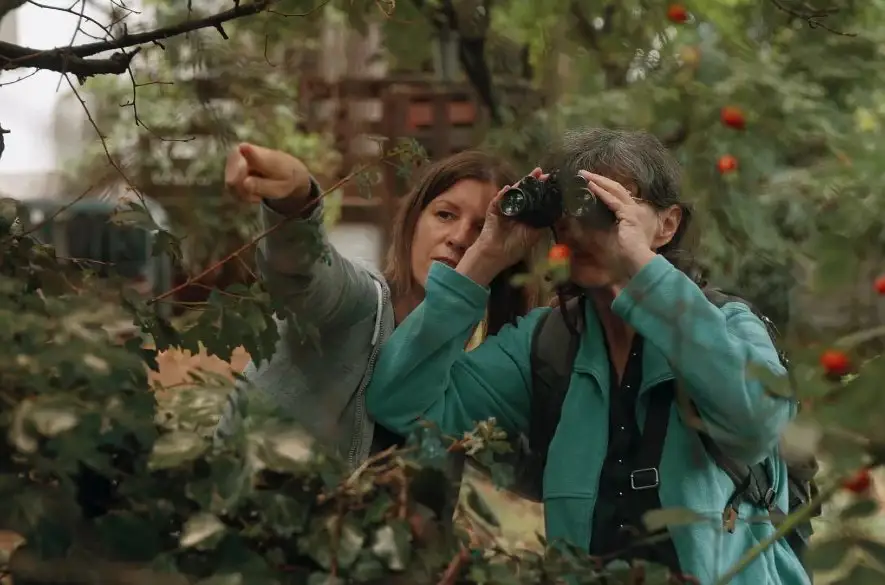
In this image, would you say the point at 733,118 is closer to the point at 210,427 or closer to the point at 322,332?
the point at 322,332

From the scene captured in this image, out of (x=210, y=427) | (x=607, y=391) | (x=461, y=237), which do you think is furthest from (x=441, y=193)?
(x=210, y=427)

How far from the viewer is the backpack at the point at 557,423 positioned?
0.89 meters

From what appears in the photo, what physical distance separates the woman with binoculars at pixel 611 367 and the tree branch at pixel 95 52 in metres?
0.31

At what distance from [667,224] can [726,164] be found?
71 cm

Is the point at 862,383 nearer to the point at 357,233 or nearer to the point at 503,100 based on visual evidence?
the point at 357,233

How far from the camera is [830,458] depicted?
0.52 meters

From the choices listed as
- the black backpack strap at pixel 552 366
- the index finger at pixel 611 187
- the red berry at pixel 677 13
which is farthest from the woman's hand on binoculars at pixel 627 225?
the red berry at pixel 677 13

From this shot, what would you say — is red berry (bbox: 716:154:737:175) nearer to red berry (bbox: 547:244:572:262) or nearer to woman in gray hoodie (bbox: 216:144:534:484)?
woman in gray hoodie (bbox: 216:144:534:484)

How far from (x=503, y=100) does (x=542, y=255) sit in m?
1.34

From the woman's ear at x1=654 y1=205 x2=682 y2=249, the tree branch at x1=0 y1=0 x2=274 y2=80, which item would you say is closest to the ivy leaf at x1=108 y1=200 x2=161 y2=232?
the tree branch at x1=0 y1=0 x2=274 y2=80

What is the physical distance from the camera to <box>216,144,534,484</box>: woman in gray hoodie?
799 mm

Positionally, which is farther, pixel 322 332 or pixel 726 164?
pixel 726 164

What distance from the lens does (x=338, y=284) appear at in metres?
0.91

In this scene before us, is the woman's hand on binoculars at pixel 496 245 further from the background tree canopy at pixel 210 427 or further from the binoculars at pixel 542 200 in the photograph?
the background tree canopy at pixel 210 427
